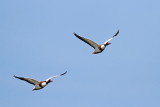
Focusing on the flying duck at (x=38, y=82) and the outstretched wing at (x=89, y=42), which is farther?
the outstretched wing at (x=89, y=42)

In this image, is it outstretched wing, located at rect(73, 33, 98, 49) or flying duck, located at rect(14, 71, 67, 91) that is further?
outstretched wing, located at rect(73, 33, 98, 49)

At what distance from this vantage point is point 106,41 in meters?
84.4

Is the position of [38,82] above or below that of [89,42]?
below

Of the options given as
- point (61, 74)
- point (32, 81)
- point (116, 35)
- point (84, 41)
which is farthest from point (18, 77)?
point (116, 35)

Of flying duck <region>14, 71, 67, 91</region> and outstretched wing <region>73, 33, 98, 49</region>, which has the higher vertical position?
outstretched wing <region>73, 33, 98, 49</region>

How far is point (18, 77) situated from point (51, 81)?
223 inches

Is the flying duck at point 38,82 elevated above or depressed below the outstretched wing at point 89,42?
below

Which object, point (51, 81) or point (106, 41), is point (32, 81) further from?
point (106, 41)

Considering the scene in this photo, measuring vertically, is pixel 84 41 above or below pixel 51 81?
above

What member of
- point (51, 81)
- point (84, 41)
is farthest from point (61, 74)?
point (84, 41)

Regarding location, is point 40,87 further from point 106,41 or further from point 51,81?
point 106,41

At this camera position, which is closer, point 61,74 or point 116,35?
point 61,74

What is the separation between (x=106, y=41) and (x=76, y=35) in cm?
595

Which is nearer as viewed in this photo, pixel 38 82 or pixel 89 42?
pixel 38 82
